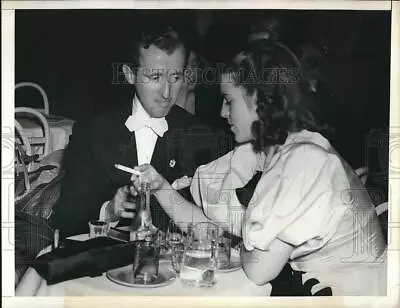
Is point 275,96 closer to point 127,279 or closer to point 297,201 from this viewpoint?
point 297,201

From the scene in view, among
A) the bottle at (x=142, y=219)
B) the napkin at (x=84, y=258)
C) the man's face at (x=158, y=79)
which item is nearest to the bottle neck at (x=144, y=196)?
the bottle at (x=142, y=219)

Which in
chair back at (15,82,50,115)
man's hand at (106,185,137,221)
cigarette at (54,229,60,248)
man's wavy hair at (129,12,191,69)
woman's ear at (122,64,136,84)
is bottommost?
cigarette at (54,229,60,248)

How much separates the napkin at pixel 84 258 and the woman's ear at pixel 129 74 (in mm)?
500

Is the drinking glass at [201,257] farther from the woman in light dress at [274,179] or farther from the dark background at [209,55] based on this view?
the dark background at [209,55]

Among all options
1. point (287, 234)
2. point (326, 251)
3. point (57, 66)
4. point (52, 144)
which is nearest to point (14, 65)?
point (57, 66)

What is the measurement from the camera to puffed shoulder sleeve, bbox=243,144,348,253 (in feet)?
5.47

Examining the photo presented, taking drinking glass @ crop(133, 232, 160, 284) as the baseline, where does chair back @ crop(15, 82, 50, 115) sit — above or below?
above

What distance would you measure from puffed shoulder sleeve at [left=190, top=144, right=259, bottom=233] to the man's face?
232mm

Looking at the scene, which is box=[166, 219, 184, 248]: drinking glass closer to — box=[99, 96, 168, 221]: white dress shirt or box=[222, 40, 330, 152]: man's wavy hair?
box=[99, 96, 168, 221]: white dress shirt

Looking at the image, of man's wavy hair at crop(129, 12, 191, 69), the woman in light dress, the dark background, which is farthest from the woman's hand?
man's wavy hair at crop(129, 12, 191, 69)

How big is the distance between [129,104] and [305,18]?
61cm

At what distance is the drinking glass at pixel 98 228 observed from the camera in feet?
5.50

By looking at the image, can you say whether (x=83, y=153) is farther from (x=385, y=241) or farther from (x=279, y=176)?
(x=385, y=241)

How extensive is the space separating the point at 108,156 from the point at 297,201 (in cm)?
60
